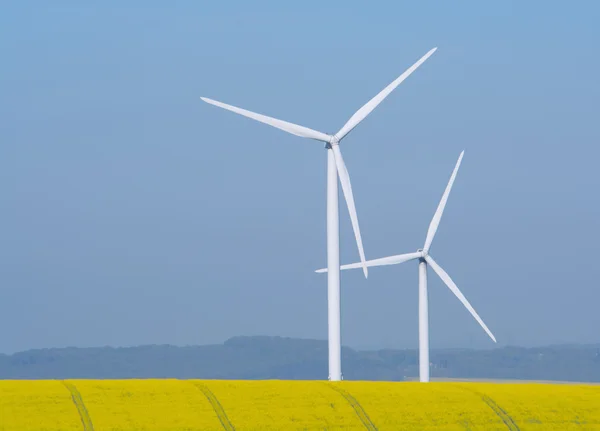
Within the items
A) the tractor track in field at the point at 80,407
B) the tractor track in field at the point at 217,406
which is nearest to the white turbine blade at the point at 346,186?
the tractor track in field at the point at 217,406

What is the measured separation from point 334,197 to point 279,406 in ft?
52.5

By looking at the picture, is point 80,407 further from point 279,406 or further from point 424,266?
point 424,266

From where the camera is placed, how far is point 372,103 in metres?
64.9

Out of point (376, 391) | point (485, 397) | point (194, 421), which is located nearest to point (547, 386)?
point (485, 397)

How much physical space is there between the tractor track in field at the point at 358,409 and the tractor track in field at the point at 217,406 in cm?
532

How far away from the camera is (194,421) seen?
4594 centimetres

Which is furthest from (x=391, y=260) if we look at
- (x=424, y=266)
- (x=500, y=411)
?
(x=500, y=411)

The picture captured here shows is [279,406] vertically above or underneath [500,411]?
above

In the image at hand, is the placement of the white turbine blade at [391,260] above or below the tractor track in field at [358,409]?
above

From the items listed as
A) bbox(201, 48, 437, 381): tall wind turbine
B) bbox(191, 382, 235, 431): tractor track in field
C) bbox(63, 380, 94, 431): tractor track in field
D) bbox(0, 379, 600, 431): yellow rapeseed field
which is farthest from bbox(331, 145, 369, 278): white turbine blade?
bbox(63, 380, 94, 431): tractor track in field

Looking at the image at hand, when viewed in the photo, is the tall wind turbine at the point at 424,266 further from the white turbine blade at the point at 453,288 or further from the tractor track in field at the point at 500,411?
the tractor track in field at the point at 500,411

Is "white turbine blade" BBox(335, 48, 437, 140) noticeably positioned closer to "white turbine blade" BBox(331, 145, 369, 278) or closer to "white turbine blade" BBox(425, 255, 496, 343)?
"white turbine blade" BBox(331, 145, 369, 278)

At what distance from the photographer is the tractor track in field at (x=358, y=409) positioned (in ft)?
156

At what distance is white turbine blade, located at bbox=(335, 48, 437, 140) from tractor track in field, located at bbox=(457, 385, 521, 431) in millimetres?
16017
